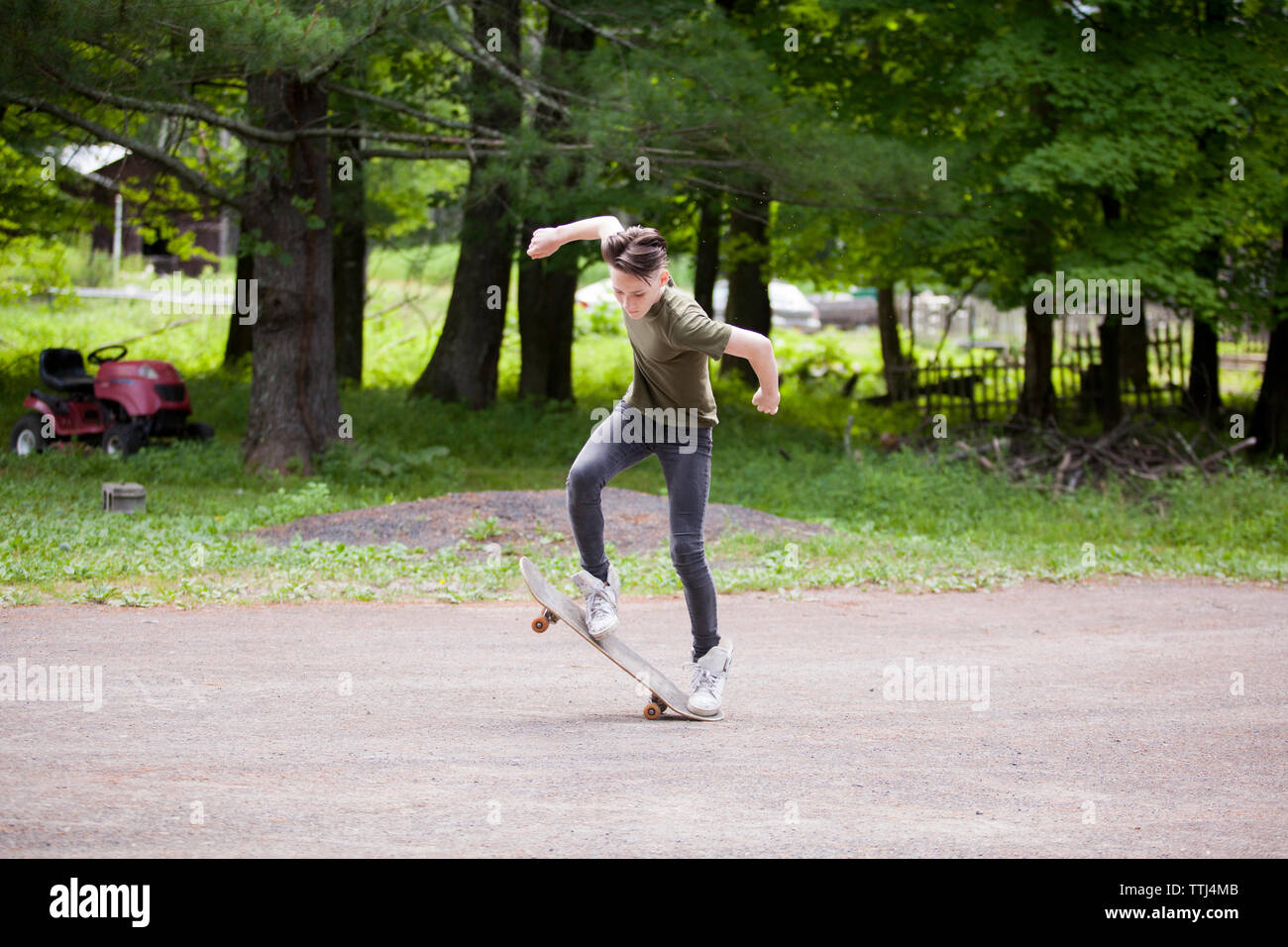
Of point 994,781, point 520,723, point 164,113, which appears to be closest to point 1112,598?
point 994,781

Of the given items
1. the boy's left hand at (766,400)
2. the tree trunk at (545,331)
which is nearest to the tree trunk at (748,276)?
the tree trunk at (545,331)

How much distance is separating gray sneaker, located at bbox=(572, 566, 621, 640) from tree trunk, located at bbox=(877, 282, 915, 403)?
20.1m

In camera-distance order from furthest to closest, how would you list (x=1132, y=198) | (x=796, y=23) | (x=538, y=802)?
1. (x=796, y=23)
2. (x=1132, y=198)
3. (x=538, y=802)

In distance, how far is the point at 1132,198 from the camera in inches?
651

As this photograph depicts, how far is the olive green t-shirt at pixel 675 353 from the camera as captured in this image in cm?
521

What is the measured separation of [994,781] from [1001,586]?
5.60m

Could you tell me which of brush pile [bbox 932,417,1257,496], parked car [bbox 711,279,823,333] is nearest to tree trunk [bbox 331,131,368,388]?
brush pile [bbox 932,417,1257,496]

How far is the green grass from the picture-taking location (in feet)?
31.4

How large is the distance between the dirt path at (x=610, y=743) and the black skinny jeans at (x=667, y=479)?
2.80 ft

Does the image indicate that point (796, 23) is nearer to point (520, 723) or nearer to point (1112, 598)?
point (1112, 598)

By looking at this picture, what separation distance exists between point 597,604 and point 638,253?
1687mm

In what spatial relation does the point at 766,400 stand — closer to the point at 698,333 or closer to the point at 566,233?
the point at 698,333

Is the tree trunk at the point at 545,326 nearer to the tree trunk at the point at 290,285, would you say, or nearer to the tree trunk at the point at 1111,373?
the tree trunk at the point at 290,285

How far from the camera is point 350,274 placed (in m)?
22.8
